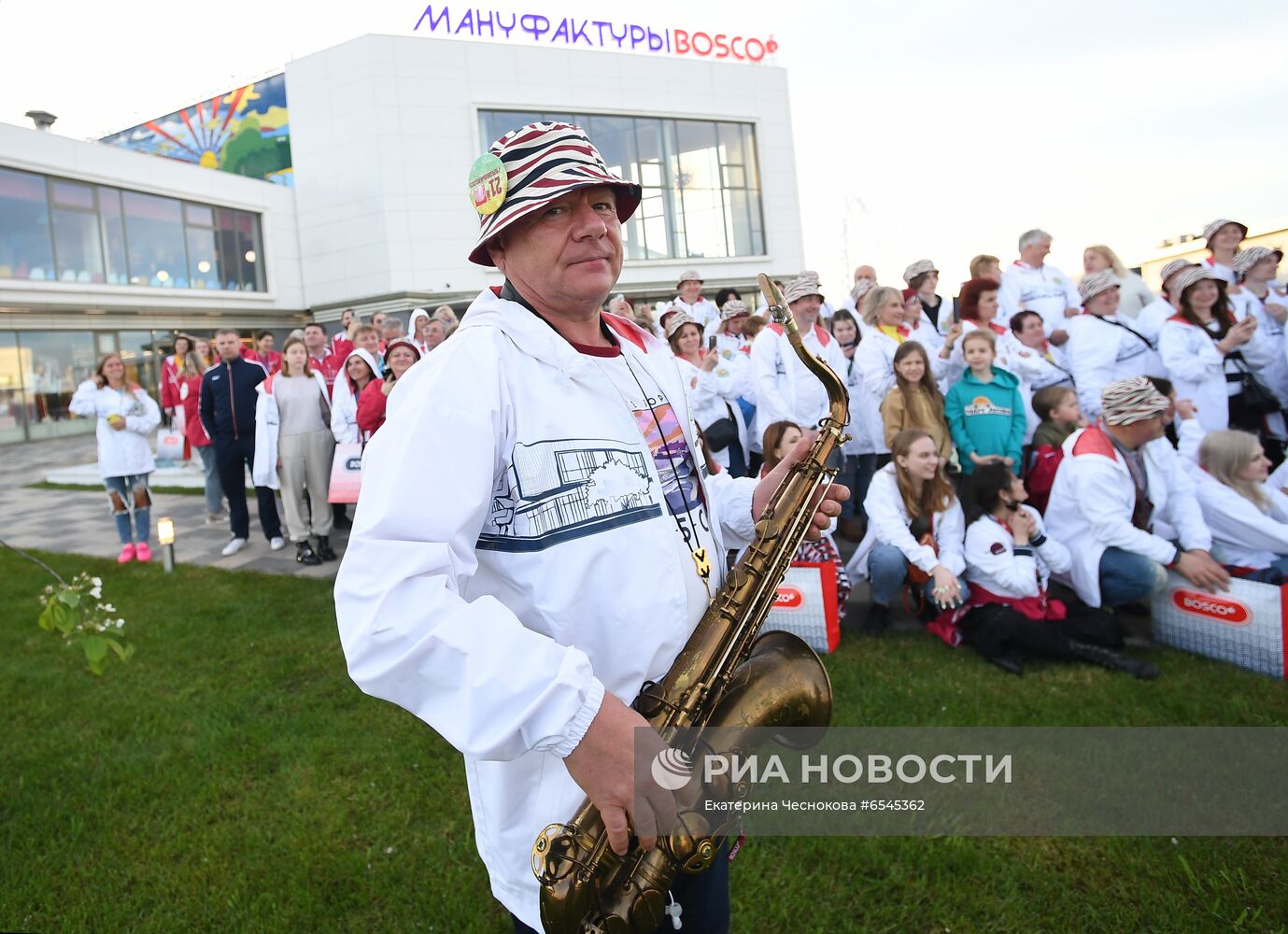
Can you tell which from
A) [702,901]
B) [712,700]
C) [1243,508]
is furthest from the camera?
[1243,508]

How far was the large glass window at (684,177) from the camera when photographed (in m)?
26.7

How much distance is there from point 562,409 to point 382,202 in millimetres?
26153

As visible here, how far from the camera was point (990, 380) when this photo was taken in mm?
6176

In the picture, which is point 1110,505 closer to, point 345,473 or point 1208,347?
point 1208,347

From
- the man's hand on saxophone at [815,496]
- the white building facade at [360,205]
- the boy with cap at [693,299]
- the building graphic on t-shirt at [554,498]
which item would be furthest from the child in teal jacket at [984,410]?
the white building facade at [360,205]

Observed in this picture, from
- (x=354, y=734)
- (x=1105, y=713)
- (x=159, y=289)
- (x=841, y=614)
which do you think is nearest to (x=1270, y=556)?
(x=1105, y=713)

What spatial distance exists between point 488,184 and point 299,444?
683 cm

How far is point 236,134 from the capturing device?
97.5ft

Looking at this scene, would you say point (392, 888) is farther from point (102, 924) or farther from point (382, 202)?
point (382, 202)

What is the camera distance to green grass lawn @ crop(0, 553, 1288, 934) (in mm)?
2818

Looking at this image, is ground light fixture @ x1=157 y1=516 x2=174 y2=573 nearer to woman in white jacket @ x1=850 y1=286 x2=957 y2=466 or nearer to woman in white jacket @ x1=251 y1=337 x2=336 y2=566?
woman in white jacket @ x1=251 y1=337 x2=336 y2=566

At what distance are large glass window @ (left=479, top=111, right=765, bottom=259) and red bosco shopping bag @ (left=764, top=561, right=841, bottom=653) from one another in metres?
22.7

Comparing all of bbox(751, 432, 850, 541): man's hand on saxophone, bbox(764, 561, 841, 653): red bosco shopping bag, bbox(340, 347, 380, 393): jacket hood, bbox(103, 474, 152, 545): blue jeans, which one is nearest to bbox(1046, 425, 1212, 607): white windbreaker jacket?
bbox(764, 561, 841, 653): red bosco shopping bag

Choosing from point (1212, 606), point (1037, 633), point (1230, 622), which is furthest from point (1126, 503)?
point (1037, 633)
